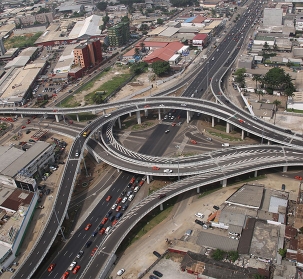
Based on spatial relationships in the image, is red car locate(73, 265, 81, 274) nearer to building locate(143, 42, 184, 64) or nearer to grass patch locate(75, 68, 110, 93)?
grass patch locate(75, 68, 110, 93)

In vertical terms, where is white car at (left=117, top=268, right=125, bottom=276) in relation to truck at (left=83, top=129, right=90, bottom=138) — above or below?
below

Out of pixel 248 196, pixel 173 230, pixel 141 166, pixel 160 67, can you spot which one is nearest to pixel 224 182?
pixel 248 196

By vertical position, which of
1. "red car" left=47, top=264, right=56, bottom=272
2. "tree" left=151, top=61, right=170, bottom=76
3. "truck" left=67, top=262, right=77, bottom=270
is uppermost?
"tree" left=151, top=61, right=170, bottom=76

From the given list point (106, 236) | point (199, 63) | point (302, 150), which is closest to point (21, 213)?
point (106, 236)

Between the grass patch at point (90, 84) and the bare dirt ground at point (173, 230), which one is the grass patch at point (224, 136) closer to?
the bare dirt ground at point (173, 230)

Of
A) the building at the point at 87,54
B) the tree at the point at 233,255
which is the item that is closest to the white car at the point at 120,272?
the tree at the point at 233,255

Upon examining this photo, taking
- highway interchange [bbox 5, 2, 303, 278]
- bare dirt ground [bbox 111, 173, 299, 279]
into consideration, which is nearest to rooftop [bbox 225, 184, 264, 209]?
Answer: bare dirt ground [bbox 111, 173, 299, 279]

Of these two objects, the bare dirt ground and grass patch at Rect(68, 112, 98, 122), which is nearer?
the bare dirt ground
